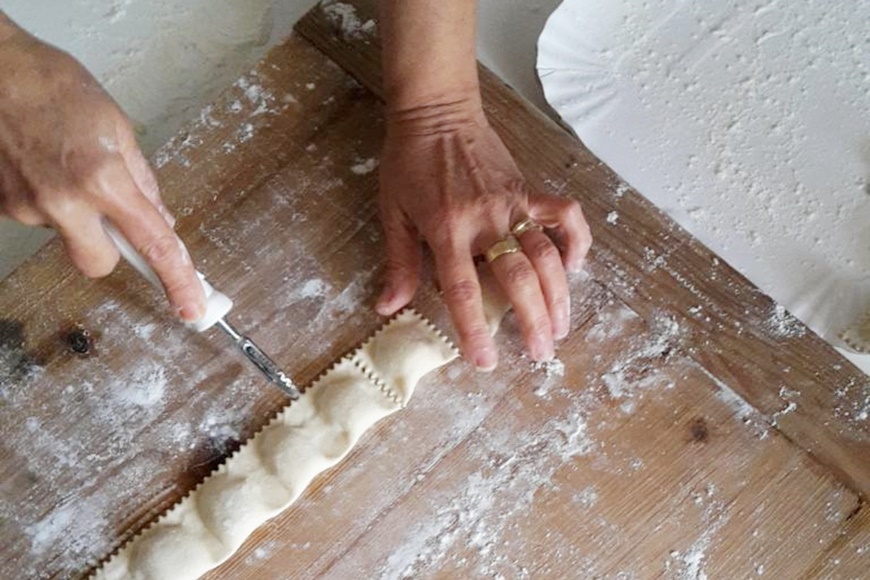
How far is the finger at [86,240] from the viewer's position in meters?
0.96

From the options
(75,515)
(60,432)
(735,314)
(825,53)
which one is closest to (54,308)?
(60,432)

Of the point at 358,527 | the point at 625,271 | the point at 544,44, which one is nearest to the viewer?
the point at 358,527

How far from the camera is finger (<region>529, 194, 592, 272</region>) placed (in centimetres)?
119

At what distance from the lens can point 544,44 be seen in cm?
145

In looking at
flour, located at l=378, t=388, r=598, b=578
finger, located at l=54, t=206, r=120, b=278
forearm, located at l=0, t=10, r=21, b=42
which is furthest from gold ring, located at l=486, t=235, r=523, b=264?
forearm, located at l=0, t=10, r=21, b=42

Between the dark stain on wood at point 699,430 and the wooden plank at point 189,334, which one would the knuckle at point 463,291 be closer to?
the wooden plank at point 189,334

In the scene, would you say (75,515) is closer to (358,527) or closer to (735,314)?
(358,527)

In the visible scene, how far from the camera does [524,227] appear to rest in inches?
46.9

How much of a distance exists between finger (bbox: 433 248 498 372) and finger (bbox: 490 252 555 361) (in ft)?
0.12

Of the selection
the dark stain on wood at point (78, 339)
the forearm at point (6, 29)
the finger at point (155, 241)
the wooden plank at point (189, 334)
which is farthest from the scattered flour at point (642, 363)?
the forearm at point (6, 29)

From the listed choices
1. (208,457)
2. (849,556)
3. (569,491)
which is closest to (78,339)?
(208,457)

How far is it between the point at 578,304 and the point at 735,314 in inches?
8.2

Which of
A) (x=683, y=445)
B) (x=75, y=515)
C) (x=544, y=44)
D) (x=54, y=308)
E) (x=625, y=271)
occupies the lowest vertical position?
(x=75, y=515)

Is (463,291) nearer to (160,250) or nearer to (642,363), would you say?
(642,363)
